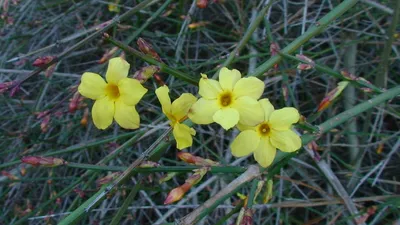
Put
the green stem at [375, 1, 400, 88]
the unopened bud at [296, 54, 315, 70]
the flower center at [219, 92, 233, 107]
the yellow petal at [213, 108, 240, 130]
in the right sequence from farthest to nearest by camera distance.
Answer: the green stem at [375, 1, 400, 88] < the unopened bud at [296, 54, 315, 70] < the flower center at [219, 92, 233, 107] < the yellow petal at [213, 108, 240, 130]

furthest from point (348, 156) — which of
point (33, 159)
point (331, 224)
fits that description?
point (33, 159)

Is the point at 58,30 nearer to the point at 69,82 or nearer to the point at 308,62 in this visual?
the point at 69,82

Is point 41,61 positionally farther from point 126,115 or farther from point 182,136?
point 182,136

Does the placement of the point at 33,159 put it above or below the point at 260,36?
above

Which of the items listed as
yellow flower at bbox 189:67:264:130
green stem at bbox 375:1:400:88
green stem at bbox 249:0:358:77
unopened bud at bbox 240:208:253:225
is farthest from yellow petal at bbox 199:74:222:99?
green stem at bbox 375:1:400:88

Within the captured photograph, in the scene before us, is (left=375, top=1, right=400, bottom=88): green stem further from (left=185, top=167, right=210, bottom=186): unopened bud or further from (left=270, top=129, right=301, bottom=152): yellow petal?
(left=185, top=167, right=210, bottom=186): unopened bud

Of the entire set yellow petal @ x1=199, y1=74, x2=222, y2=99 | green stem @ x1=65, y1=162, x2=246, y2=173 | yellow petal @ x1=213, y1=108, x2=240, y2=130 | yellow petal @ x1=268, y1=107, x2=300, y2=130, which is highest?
yellow petal @ x1=199, y1=74, x2=222, y2=99

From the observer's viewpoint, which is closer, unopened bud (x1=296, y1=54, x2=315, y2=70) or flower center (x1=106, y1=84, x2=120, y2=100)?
flower center (x1=106, y1=84, x2=120, y2=100)
